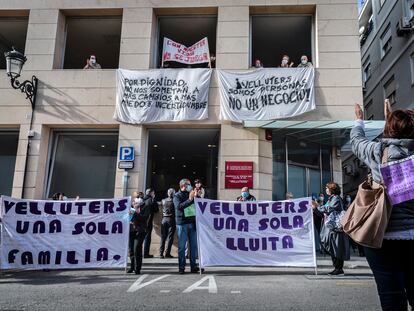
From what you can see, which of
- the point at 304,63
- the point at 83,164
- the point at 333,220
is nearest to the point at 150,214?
the point at 83,164

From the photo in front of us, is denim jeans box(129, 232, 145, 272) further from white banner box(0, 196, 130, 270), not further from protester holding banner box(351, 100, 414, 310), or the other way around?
protester holding banner box(351, 100, 414, 310)

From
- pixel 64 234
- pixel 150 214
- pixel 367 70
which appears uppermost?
pixel 367 70

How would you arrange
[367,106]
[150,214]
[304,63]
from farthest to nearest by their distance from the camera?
[367,106] < [304,63] < [150,214]

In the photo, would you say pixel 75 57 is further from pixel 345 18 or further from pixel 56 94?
pixel 345 18

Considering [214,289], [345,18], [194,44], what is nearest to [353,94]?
[345,18]

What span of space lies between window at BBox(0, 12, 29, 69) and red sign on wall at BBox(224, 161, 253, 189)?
9206 millimetres

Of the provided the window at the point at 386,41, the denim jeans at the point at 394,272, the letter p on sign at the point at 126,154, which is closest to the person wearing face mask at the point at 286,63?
the letter p on sign at the point at 126,154

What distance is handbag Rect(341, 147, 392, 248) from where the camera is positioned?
7.83 feet

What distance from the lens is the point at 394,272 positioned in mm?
2369

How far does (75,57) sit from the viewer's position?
1395cm

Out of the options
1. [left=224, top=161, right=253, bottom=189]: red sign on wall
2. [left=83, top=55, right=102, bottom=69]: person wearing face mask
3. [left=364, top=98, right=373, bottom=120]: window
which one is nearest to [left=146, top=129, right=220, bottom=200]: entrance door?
[left=224, top=161, right=253, bottom=189]: red sign on wall

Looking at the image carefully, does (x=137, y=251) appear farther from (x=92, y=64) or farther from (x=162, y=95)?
(x=92, y=64)

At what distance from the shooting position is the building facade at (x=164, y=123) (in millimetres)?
12172

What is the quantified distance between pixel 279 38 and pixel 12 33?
9.90 metres
